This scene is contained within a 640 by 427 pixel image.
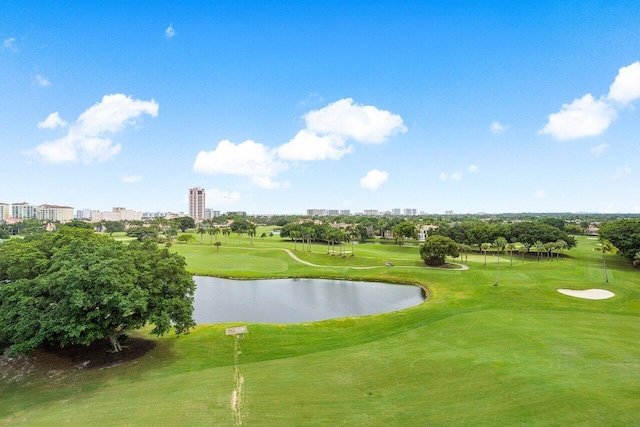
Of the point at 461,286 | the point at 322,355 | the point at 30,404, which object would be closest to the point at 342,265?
the point at 461,286

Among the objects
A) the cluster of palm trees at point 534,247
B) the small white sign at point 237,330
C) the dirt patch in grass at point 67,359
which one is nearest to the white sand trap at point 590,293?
the cluster of palm trees at point 534,247

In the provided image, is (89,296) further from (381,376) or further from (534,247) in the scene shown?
(534,247)

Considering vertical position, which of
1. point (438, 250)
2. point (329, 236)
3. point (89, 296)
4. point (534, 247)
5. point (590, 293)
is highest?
point (329, 236)

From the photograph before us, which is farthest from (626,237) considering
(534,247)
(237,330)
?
(237,330)

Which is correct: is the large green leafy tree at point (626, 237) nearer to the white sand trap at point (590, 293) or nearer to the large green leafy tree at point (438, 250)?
the white sand trap at point (590, 293)

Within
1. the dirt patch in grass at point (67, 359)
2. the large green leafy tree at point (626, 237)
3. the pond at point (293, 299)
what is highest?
the large green leafy tree at point (626, 237)

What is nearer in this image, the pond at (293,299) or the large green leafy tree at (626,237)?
the pond at (293,299)
